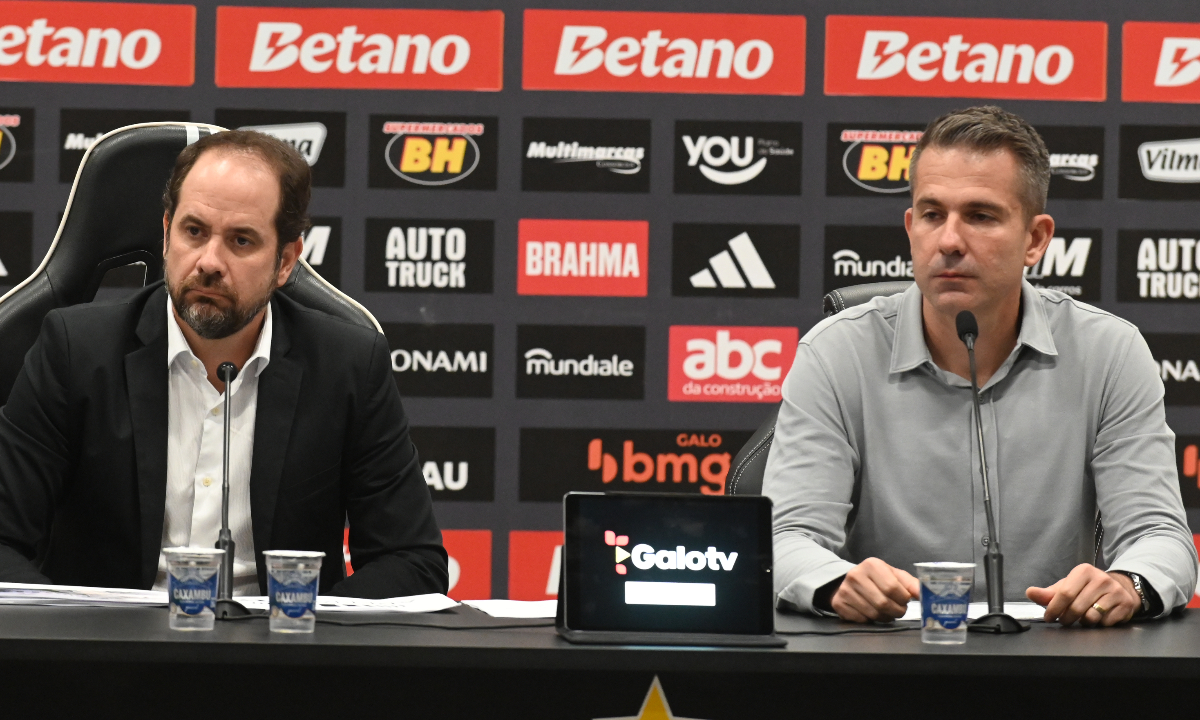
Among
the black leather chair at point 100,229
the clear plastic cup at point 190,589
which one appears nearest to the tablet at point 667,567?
the clear plastic cup at point 190,589

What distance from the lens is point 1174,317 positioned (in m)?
3.65

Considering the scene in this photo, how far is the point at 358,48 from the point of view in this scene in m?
3.64

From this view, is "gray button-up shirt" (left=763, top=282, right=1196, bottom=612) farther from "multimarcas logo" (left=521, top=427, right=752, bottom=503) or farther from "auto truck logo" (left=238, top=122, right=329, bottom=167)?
"auto truck logo" (left=238, top=122, right=329, bottom=167)

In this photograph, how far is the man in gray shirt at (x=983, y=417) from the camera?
6.02 ft

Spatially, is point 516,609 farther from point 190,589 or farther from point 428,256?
point 428,256

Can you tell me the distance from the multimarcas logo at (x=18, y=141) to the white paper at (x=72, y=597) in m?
2.50

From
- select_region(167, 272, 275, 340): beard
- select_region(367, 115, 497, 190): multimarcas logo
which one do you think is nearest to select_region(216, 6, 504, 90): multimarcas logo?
select_region(367, 115, 497, 190): multimarcas logo

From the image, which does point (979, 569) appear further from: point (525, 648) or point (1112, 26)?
point (1112, 26)

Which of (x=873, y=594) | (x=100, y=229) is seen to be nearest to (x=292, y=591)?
(x=873, y=594)

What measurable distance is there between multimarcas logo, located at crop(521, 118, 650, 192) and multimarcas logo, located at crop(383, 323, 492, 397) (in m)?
0.49

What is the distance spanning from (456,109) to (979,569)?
91.2 inches

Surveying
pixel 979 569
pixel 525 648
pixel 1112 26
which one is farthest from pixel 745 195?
pixel 525 648

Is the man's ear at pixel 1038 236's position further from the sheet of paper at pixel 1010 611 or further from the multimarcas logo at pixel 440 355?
the multimarcas logo at pixel 440 355

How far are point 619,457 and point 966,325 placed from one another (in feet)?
6.67
